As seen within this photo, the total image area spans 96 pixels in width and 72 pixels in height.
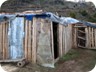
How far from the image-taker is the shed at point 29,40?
943cm

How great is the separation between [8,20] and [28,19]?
918 mm

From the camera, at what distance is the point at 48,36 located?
375 inches

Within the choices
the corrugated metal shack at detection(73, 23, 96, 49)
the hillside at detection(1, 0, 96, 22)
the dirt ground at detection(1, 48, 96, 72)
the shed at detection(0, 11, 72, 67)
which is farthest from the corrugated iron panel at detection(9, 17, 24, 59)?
the hillside at detection(1, 0, 96, 22)

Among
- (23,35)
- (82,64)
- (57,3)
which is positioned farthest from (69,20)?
(57,3)

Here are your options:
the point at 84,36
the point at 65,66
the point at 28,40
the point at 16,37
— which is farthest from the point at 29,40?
the point at 84,36

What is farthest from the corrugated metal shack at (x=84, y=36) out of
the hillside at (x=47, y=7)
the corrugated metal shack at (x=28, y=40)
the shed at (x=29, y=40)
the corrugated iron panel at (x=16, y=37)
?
the hillside at (x=47, y=7)

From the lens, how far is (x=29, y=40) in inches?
373

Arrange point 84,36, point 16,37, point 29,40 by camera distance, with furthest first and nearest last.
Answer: point 84,36, point 16,37, point 29,40

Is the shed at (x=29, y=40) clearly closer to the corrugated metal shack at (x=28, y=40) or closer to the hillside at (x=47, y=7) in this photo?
the corrugated metal shack at (x=28, y=40)

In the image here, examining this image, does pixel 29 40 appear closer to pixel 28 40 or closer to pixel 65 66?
pixel 28 40

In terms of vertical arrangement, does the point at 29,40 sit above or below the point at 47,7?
below

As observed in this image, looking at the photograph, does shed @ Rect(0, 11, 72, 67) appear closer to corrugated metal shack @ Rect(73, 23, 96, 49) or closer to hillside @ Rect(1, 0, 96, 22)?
corrugated metal shack @ Rect(73, 23, 96, 49)

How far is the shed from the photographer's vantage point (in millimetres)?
9430

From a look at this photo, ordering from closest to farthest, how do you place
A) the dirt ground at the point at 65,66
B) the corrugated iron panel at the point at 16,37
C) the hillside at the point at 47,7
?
the dirt ground at the point at 65,66, the corrugated iron panel at the point at 16,37, the hillside at the point at 47,7
